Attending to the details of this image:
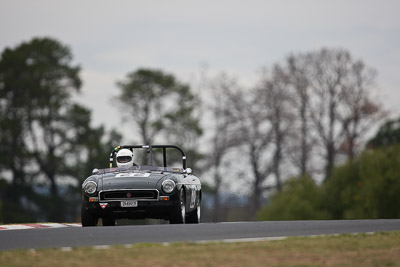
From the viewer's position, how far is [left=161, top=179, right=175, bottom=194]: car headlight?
17844mm

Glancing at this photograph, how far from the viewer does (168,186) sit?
704 inches

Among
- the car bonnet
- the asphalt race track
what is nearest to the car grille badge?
the car bonnet

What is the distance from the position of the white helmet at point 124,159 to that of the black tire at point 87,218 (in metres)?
1.74

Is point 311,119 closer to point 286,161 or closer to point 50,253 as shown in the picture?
point 286,161

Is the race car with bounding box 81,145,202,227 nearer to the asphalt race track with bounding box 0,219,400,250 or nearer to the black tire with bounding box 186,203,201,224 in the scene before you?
the asphalt race track with bounding box 0,219,400,250

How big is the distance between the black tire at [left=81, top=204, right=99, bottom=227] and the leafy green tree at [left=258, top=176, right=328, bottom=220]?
40.8 metres

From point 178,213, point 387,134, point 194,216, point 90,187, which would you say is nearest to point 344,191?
point 387,134

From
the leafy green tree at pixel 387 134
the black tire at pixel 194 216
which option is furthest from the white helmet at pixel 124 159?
the leafy green tree at pixel 387 134

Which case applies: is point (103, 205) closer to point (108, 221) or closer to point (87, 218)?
point (87, 218)

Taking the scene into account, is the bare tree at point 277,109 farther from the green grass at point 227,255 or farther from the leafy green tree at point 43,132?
the green grass at point 227,255

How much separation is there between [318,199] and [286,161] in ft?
12.5

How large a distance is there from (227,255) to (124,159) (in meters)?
8.37

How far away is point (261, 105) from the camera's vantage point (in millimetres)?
64250

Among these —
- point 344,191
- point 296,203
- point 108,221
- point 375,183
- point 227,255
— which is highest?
point 375,183
